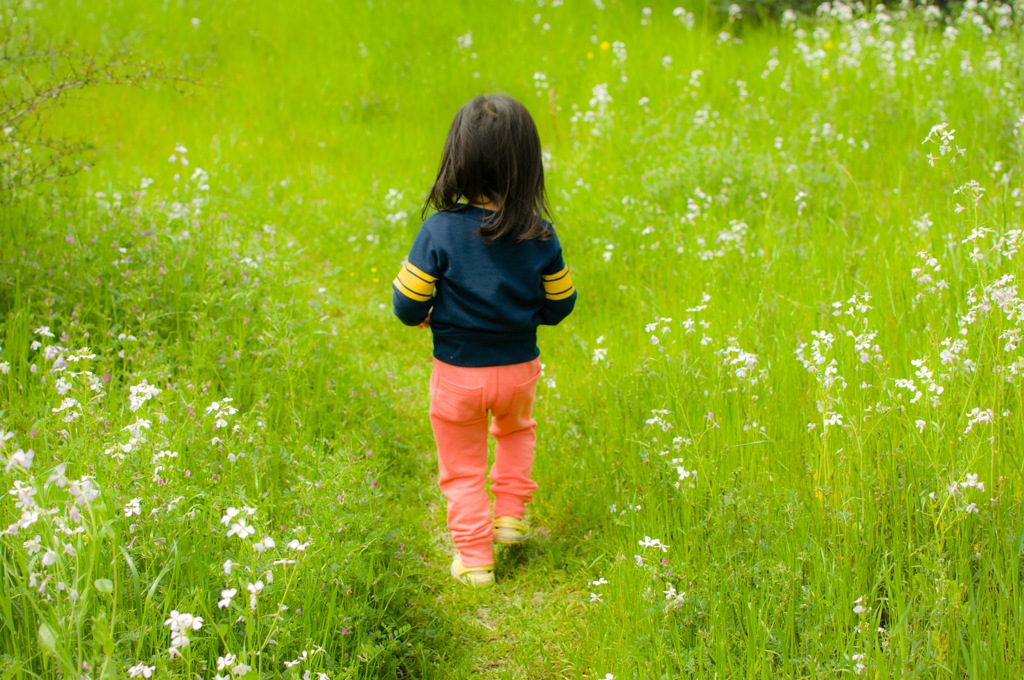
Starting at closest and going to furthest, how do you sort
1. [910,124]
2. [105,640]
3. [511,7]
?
1. [105,640]
2. [910,124]
3. [511,7]

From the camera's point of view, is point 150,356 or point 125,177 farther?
point 125,177

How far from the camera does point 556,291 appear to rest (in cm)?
360

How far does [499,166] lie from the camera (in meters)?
3.40

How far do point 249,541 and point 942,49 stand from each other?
753cm

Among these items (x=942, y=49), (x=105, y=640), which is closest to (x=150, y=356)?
(x=105, y=640)

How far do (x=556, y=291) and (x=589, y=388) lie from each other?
45.1 inches

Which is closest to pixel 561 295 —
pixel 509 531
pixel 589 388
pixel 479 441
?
pixel 479 441

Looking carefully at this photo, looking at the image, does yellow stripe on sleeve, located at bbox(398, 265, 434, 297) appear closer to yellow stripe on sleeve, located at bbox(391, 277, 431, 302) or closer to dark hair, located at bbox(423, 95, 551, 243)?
yellow stripe on sleeve, located at bbox(391, 277, 431, 302)

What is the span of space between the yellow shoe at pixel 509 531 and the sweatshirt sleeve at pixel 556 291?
85 centimetres

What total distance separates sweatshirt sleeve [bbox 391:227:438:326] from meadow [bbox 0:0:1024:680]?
0.57 m

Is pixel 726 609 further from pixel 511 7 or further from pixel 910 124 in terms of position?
pixel 511 7

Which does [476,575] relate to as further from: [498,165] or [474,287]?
[498,165]

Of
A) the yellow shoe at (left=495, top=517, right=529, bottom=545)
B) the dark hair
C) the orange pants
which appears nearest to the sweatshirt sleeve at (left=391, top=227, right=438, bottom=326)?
the dark hair

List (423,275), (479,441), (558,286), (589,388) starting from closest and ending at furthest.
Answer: (423,275)
(558,286)
(479,441)
(589,388)
